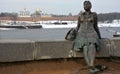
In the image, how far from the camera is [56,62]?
680 centimetres

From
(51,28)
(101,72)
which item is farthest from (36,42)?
(51,28)

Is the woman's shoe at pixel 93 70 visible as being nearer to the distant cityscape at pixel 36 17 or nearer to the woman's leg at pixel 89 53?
the woman's leg at pixel 89 53

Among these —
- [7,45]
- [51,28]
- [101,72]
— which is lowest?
[51,28]

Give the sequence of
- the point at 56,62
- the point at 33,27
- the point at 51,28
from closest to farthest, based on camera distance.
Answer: the point at 56,62 → the point at 33,27 → the point at 51,28

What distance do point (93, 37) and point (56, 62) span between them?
0.84 meters

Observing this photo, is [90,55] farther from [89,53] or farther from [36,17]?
[36,17]

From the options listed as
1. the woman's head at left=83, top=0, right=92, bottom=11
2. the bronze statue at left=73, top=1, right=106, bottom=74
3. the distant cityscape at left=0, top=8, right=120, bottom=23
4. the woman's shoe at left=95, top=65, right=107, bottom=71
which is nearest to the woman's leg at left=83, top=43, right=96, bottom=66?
the bronze statue at left=73, top=1, right=106, bottom=74

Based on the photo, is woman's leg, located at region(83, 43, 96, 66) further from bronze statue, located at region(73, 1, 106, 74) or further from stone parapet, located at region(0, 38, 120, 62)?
stone parapet, located at region(0, 38, 120, 62)

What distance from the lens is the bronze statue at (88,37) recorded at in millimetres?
6344

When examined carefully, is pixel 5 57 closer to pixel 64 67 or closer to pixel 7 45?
pixel 7 45

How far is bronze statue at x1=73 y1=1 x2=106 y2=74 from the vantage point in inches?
250

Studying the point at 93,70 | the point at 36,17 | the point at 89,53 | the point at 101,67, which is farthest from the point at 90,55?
the point at 36,17

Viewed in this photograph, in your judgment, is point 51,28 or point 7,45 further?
point 51,28

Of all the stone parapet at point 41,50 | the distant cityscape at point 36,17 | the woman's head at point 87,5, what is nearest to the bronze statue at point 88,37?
the woman's head at point 87,5
